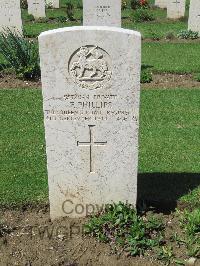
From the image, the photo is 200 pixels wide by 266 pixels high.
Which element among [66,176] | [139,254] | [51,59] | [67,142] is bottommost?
[139,254]

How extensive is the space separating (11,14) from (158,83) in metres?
5.76

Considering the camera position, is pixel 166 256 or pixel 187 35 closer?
pixel 166 256

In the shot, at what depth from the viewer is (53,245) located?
4.73 m

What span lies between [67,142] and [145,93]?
492cm

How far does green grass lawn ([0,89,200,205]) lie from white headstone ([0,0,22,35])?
4.82 m

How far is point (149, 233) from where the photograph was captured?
474 centimetres

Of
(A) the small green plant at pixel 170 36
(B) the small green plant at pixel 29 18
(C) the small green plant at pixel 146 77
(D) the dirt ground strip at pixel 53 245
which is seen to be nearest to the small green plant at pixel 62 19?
(B) the small green plant at pixel 29 18

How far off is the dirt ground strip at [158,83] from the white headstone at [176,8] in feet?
27.7

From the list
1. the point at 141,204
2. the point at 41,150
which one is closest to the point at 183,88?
the point at 41,150

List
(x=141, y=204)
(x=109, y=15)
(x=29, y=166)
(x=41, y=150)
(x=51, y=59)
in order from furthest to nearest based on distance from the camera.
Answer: (x=109, y=15) → (x=41, y=150) → (x=29, y=166) → (x=141, y=204) → (x=51, y=59)

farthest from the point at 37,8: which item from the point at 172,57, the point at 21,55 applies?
the point at 21,55

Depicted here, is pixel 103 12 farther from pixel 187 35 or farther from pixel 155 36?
pixel 187 35

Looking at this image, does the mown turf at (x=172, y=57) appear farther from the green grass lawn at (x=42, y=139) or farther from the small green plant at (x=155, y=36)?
the green grass lawn at (x=42, y=139)

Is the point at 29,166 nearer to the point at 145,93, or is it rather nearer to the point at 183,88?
the point at 145,93
